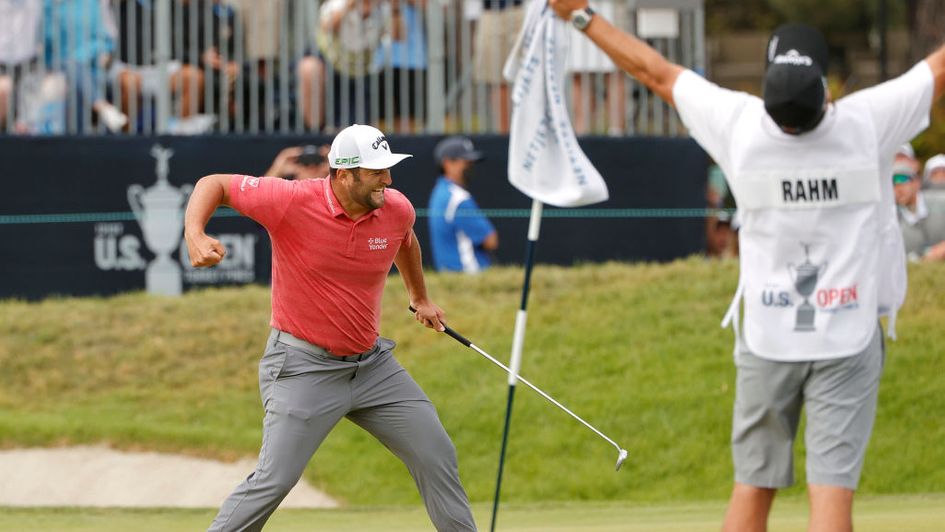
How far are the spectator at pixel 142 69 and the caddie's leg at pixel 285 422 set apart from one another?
8503 mm

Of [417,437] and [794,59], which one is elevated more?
[794,59]

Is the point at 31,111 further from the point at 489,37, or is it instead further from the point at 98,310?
the point at 489,37

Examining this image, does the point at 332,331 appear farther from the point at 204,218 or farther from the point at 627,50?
the point at 627,50

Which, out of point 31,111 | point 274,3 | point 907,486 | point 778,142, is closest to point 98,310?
point 31,111

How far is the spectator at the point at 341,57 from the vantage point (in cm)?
1543

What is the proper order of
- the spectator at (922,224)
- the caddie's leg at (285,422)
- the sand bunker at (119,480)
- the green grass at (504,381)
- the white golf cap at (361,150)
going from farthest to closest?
the spectator at (922,224) → the green grass at (504,381) → the sand bunker at (119,480) → the white golf cap at (361,150) → the caddie's leg at (285,422)

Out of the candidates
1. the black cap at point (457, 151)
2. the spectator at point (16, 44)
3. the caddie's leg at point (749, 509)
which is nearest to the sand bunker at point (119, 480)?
the black cap at point (457, 151)

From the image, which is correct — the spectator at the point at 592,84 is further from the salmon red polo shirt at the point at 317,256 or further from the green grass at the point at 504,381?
the salmon red polo shirt at the point at 317,256

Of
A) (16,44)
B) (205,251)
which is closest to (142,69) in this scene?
(16,44)

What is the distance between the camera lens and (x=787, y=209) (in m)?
5.92

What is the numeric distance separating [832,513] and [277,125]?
10544 mm

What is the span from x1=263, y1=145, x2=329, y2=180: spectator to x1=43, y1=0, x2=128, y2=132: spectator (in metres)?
1.69

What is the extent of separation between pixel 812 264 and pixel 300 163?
381 inches

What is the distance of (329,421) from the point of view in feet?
24.1
